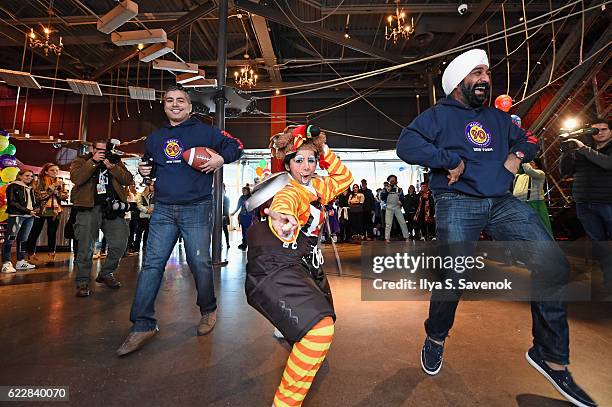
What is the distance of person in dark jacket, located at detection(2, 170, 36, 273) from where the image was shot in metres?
5.13

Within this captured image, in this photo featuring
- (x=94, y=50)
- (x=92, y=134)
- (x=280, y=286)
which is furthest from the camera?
(x=92, y=134)

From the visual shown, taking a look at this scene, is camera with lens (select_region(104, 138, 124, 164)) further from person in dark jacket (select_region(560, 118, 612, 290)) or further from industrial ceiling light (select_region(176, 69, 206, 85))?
person in dark jacket (select_region(560, 118, 612, 290))

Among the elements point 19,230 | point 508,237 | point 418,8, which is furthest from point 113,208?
point 418,8

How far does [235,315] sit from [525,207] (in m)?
2.22

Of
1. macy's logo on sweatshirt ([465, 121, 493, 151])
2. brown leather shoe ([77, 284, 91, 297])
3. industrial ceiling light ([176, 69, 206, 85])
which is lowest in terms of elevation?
brown leather shoe ([77, 284, 91, 297])

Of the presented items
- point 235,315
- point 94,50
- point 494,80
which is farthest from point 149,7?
point 494,80

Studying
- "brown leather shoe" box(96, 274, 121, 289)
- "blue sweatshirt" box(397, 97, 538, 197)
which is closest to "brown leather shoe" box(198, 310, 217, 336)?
"blue sweatshirt" box(397, 97, 538, 197)

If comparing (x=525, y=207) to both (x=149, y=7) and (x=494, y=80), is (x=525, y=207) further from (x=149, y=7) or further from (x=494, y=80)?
(x=494, y=80)

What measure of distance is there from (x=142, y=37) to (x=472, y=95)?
4.37 m

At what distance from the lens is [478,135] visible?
1.72m

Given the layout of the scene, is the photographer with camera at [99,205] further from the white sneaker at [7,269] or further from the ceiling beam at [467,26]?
the ceiling beam at [467,26]

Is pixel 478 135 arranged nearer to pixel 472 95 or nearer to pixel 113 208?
pixel 472 95

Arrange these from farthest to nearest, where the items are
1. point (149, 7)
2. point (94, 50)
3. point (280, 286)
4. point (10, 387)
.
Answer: point (94, 50)
point (149, 7)
point (10, 387)
point (280, 286)

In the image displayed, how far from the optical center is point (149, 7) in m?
8.19
